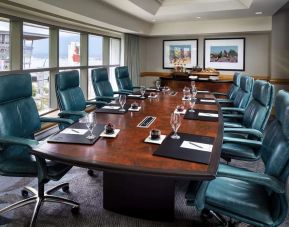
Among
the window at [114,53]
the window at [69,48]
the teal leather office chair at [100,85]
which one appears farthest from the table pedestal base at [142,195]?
the window at [114,53]

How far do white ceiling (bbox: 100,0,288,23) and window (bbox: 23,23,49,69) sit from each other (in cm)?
120

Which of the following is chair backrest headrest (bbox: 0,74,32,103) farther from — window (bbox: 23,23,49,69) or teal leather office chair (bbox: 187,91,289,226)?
window (bbox: 23,23,49,69)

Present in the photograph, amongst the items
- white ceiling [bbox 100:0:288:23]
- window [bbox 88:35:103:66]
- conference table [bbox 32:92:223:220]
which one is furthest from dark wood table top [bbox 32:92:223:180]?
window [bbox 88:35:103:66]

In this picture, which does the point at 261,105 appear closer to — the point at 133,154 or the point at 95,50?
the point at 133,154

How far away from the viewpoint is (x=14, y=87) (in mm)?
2205

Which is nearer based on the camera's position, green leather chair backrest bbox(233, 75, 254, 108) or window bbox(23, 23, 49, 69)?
green leather chair backrest bbox(233, 75, 254, 108)

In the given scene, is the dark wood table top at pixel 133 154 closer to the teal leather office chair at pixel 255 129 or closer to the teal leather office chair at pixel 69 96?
the teal leather office chair at pixel 255 129

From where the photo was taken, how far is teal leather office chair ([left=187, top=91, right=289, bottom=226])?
4.56 ft

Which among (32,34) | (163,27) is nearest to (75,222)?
(32,34)

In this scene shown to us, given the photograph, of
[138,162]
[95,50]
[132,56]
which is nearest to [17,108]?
[138,162]

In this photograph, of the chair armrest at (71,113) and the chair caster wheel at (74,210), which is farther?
the chair armrest at (71,113)

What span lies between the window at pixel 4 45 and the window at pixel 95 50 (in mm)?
2174

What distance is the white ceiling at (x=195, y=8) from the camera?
4.64m

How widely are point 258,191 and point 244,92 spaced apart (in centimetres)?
205
